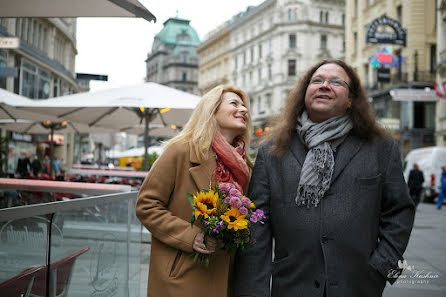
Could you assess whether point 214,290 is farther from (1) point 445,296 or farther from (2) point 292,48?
(2) point 292,48

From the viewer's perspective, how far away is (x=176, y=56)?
102812 millimetres

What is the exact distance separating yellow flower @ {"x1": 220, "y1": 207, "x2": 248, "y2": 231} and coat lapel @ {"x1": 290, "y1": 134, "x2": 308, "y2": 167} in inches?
19.1

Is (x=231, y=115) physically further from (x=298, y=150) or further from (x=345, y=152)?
(x=345, y=152)

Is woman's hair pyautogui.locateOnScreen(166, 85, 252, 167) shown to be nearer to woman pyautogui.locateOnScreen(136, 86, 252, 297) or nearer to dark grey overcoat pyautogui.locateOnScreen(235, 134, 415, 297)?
woman pyautogui.locateOnScreen(136, 86, 252, 297)

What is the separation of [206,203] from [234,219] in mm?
165

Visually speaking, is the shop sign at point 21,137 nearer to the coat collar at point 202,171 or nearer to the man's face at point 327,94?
the coat collar at point 202,171

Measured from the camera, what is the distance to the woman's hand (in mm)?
2449

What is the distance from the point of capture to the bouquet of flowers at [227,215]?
229 centimetres

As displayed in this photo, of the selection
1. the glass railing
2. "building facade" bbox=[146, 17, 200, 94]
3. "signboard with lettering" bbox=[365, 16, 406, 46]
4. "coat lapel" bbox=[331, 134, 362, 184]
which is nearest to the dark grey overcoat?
"coat lapel" bbox=[331, 134, 362, 184]

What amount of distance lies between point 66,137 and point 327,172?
42.5 metres

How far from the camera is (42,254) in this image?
2.67 meters

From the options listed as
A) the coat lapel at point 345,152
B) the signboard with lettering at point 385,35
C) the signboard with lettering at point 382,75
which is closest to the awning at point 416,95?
the signboard with lettering at point 385,35

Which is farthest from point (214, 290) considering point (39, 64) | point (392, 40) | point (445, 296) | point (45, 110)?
point (39, 64)

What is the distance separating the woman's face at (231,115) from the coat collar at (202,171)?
260 millimetres
